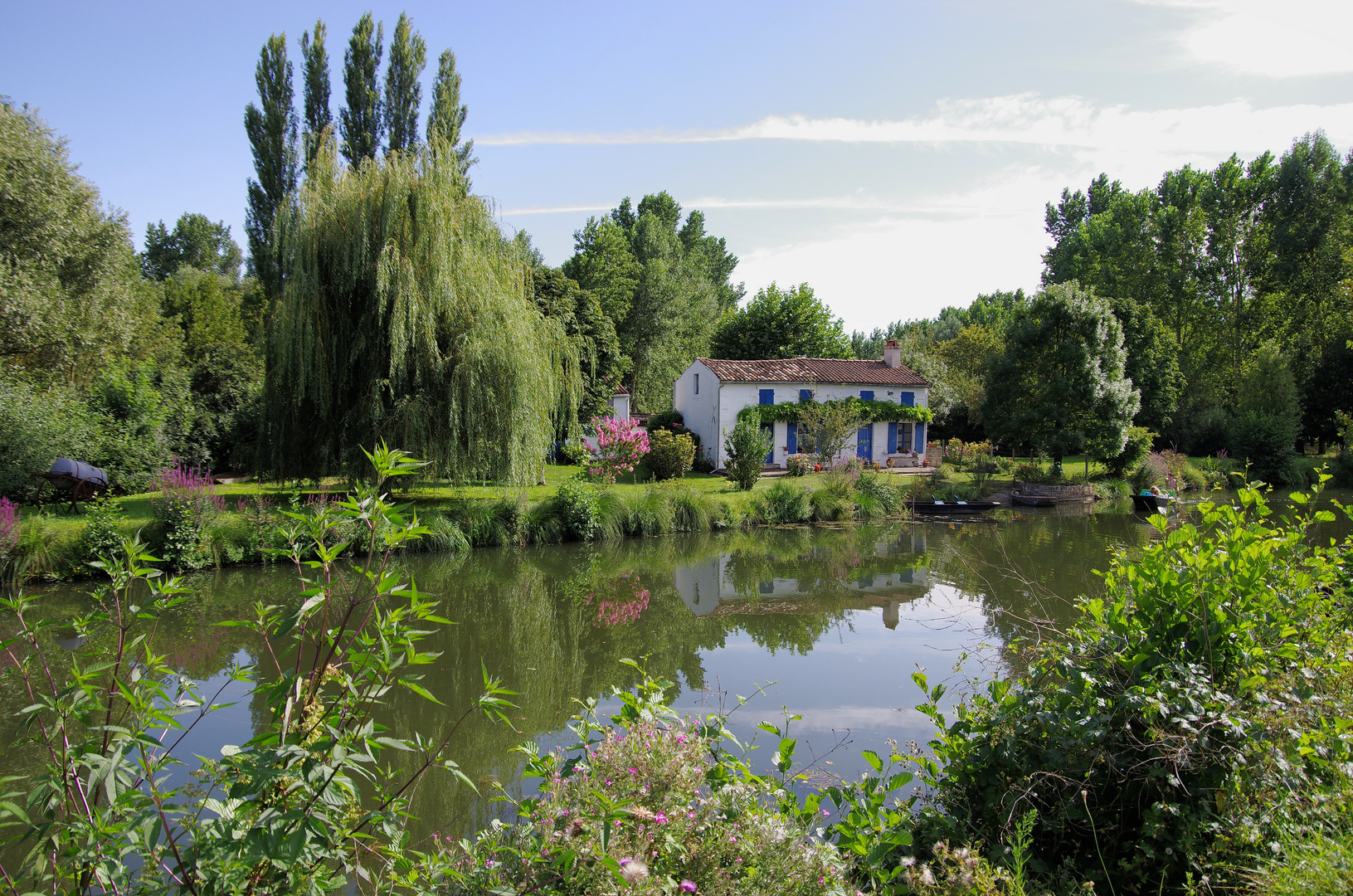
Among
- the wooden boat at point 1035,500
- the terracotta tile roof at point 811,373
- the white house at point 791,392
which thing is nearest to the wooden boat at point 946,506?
the wooden boat at point 1035,500

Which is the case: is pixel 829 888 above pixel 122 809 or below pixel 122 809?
below

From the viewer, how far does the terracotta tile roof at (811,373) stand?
27.7 m

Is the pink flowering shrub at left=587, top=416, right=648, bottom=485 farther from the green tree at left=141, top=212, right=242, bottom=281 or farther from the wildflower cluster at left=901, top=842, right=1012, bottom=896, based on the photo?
the green tree at left=141, top=212, right=242, bottom=281

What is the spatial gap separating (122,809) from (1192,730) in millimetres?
3373

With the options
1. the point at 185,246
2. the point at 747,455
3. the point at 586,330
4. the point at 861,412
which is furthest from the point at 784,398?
the point at 185,246

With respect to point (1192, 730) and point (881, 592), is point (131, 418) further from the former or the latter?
point (1192, 730)

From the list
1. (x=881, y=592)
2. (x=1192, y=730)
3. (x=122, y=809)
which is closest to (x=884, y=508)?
(x=881, y=592)

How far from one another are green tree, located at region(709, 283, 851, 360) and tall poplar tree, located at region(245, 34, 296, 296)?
21.5 m

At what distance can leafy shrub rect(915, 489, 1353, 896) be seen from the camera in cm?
260

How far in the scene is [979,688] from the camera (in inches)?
232

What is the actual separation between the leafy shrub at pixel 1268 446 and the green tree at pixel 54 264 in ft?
116

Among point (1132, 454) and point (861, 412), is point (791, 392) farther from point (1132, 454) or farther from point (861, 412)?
point (1132, 454)

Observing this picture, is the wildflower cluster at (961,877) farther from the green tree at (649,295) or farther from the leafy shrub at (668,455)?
the green tree at (649,295)

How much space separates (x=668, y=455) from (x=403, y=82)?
17068 millimetres
